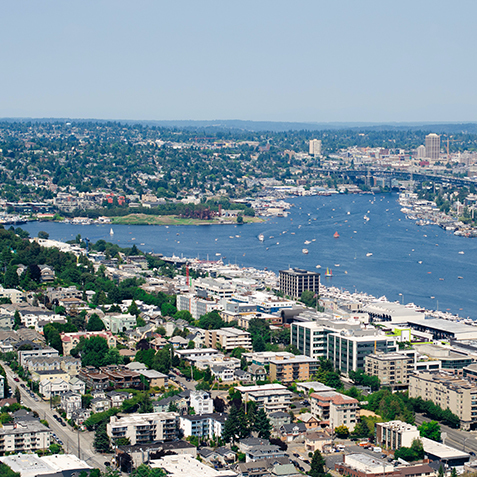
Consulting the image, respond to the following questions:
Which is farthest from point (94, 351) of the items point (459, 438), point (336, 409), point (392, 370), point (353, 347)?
point (459, 438)

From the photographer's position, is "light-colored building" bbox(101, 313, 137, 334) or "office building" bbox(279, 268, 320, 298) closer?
"light-colored building" bbox(101, 313, 137, 334)

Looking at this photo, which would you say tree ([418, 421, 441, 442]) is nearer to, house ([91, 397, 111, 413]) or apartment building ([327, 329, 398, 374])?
apartment building ([327, 329, 398, 374])

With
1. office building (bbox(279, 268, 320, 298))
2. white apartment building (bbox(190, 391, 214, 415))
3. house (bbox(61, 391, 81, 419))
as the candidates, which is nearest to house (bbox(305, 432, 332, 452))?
white apartment building (bbox(190, 391, 214, 415))

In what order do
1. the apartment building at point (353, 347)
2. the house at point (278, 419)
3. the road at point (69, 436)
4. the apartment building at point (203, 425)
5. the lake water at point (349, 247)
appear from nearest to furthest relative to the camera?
the road at point (69, 436), the apartment building at point (203, 425), the house at point (278, 419), the apartment building at point (353, 347), the lake water at point (349, 247)

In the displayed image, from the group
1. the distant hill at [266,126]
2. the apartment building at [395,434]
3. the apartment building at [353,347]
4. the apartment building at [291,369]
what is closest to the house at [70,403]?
the apartment building at [291,369]

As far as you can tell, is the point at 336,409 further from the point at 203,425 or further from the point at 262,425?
the point at 203,425

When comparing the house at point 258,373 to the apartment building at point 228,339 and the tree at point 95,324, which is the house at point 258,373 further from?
the tree at point 95,324
